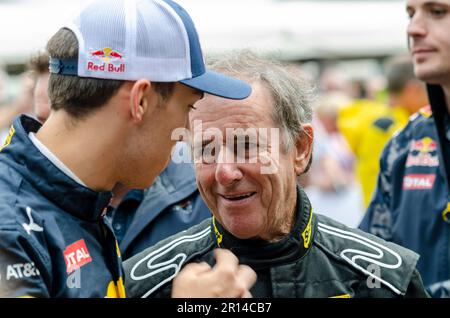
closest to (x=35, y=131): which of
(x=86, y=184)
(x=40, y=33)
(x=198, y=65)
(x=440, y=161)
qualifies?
(x=86, y=184)

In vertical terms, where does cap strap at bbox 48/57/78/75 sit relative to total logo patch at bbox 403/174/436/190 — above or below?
above

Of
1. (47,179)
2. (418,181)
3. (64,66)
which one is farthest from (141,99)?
(418,181)

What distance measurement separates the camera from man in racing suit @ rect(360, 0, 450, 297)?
13.9 ft

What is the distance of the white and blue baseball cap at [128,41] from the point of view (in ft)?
7.93

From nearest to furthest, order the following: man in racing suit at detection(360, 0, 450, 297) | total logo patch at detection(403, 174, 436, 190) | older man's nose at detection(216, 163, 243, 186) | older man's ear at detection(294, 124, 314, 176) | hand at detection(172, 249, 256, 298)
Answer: hand at detection(172, 249, 256, 298), older man's nose at detection(216, 163, 243, 186), older man's ear at detection(294, 124, 314, 176), man in racing suit at detection(360, 0, 450, 297), total logo patch at detection(403, 174, 436, 190)

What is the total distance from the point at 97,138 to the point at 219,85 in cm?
52

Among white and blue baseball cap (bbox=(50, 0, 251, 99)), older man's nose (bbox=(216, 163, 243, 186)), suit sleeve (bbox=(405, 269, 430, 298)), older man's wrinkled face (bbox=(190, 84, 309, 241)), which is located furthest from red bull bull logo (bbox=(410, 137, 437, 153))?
white and blue baseball cap (bbox=(50, 0, 251, 99))

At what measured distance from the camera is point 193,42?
102 inches

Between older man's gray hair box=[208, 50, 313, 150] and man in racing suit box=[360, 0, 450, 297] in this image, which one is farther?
man in racing suit box=[360, 0, 450, 297]

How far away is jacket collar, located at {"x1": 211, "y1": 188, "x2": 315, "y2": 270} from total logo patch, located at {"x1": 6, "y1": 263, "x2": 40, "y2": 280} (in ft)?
3.58

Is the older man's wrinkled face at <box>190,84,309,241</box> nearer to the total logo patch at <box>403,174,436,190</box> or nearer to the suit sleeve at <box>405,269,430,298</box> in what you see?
the suit sleeve at <box>405,269,430,298</box>

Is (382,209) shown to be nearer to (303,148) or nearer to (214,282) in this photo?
(303,148)

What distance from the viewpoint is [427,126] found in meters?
4.54

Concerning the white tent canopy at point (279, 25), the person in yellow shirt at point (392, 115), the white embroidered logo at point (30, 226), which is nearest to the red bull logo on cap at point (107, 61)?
the white embroidered logo at point (30, 226)
